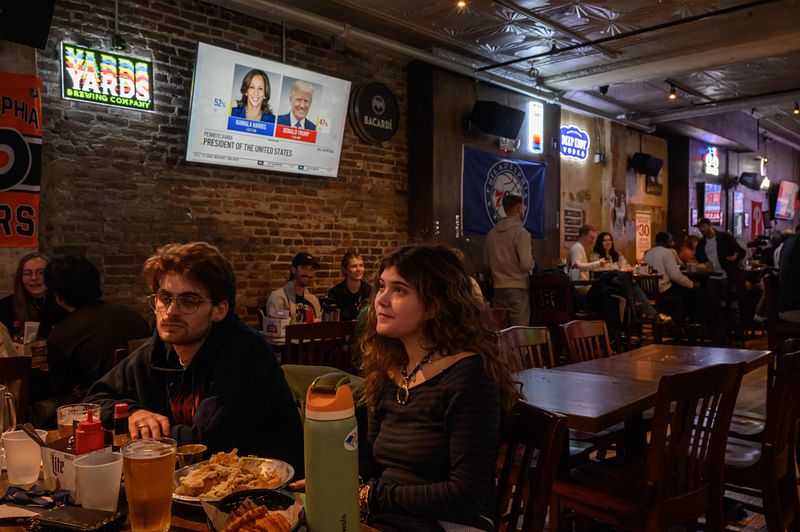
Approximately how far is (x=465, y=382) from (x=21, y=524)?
97 cm

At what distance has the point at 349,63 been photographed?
6285mm

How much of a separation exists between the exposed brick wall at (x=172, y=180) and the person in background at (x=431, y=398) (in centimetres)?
351

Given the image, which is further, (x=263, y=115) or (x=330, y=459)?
(x=263, y=115)

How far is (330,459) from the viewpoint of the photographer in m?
1.08

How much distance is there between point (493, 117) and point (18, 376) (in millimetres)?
5758

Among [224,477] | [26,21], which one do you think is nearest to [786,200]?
[26,21]

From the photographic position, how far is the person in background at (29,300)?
13.1 feet

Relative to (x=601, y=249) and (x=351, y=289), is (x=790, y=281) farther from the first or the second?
(x=601, y=249)

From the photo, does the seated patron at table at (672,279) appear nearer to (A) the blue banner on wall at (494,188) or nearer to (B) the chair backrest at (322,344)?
(A) the blue banner on wall at (494,188)

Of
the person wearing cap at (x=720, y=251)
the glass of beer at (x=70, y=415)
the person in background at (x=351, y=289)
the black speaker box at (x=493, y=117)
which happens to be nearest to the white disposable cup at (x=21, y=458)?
the glass of beer at (x=70, y=415)

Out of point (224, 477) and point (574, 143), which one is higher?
point (574, 143)

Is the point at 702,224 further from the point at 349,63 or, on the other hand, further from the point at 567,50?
the point at 349,63

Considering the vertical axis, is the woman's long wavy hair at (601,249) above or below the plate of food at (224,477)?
above

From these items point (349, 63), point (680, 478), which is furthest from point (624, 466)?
point (349, 63)
